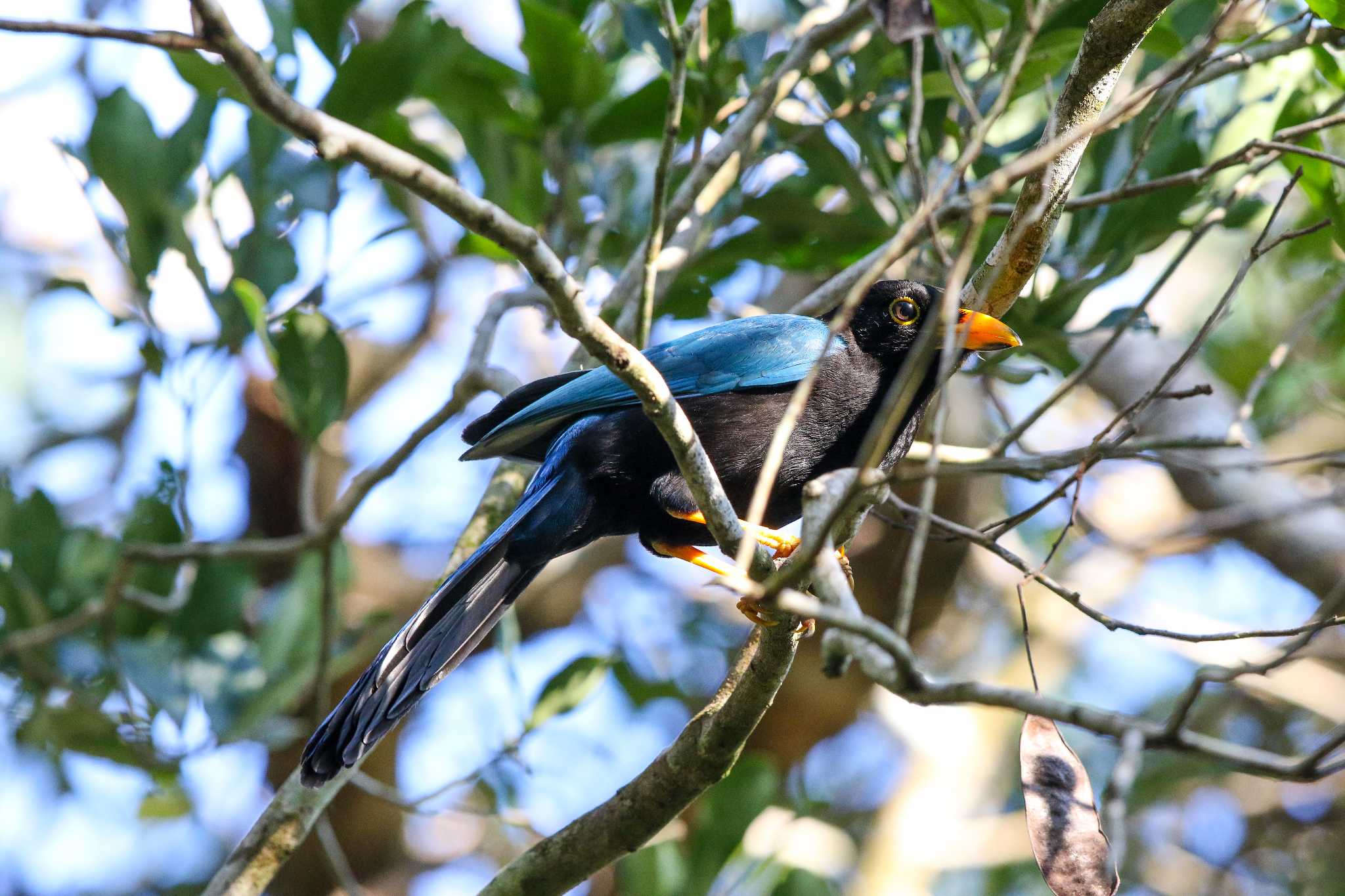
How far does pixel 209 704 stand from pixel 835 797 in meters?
5.50

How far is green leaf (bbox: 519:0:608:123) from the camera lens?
5.07m

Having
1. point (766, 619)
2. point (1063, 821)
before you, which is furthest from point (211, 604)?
point (1063, 821)

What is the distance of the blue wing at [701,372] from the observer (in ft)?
13.6

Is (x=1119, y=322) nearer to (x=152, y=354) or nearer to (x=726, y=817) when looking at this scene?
(x=726, y=817)

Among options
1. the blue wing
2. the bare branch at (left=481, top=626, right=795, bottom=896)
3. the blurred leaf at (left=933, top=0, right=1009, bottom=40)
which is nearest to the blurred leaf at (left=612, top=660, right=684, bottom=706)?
the blue wing

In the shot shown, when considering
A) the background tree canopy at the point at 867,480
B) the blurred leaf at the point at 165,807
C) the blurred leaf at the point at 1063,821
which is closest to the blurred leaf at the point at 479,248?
the background tree canopy at the point at 867,480

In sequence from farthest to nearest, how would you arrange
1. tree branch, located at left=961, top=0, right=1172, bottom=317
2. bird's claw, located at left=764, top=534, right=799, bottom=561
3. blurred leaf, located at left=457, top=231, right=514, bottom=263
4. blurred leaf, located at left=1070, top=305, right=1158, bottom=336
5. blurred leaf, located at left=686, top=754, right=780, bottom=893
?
blurred leaf, located at left=457, top=231, right=514, bottom=263, blurred leaf, located at left=686, top=754, right=780, bottom=893, blurred leaf, located at left=1070, top=305, right=1158, bottom=336, bird's claw, located at left=764, top=534, right=799, bottom=561, tree branch, located at left=961, top=0, right=1172, bottom=317

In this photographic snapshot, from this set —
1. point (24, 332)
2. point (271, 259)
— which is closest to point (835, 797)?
point (271, 259)

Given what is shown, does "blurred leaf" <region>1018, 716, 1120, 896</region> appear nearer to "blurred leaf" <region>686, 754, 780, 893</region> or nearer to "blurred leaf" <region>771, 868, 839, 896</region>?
"blurred leaf" <region>771, 868, 839, 896</region>

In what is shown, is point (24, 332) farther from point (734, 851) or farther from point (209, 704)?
point (734, 851)

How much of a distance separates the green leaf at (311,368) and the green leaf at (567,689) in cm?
149

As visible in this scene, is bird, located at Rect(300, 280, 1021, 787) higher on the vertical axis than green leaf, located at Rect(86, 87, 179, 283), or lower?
lower

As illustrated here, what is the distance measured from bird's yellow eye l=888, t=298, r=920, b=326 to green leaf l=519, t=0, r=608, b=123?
1726mm

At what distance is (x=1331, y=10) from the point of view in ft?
11.7
